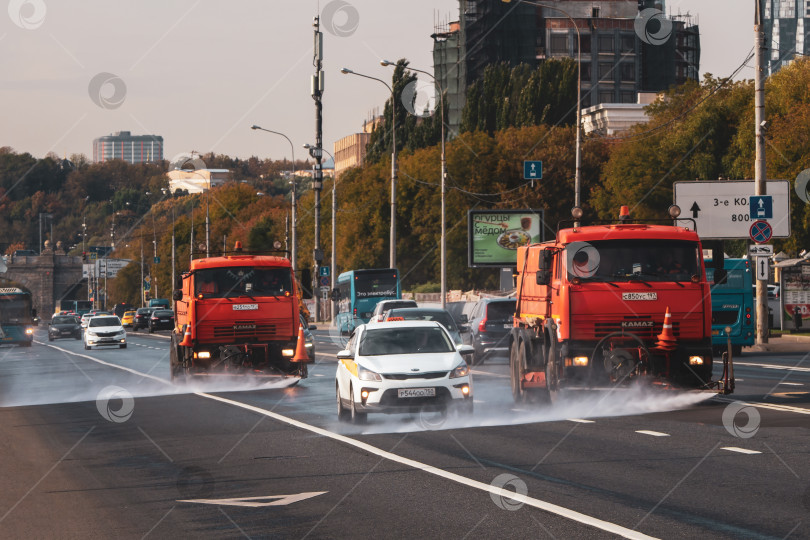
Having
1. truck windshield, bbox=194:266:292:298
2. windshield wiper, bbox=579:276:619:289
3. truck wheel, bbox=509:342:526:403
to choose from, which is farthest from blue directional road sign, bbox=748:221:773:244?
windshield wiper, bbox=579:276:619:289

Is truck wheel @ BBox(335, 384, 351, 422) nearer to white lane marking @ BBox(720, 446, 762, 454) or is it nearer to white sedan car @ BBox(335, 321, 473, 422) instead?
white sedan car @ BBox(335, 321, 473, 422)

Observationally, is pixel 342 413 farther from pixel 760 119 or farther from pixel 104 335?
pixel 104 335

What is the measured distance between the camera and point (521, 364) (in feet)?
66.7

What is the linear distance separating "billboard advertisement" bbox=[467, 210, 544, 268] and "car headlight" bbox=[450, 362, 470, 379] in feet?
161

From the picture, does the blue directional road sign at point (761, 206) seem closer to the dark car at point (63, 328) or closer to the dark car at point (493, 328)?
the dark car at point (493, 328)

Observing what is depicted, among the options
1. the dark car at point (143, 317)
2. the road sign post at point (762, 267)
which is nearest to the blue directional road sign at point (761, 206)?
the road sign post at point (762, 267)

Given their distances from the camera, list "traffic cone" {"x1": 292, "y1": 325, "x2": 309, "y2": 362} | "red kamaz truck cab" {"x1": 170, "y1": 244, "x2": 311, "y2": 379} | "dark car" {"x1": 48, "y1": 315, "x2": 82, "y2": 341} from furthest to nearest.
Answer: "dark car" {"x1": 48, "y1": 315, "x2": 82, "y2": 341} < "red kamaz truck cab" {"x1": 170, "y1": 244, "x2": 311, "y2": 379} < "traffic cone" {"x1": 292, "y1": 325, "x2": 309, "y2": 362}

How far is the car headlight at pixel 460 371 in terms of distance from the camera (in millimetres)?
17234

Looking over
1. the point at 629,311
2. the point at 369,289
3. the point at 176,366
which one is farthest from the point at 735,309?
the point at 369,289

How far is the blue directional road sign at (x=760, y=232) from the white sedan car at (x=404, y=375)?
19326 mm

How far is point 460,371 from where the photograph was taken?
17.3m

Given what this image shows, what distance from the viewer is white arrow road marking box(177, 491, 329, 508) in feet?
35.2

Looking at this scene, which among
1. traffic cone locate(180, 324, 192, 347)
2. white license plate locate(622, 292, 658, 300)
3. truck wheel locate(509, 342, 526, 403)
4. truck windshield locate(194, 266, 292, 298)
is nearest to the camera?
white license plate locate(622, 292, 658, 300)

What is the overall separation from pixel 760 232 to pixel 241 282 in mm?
15683
